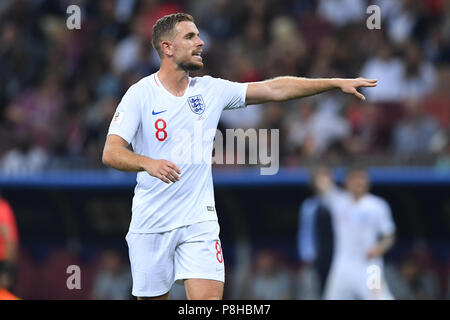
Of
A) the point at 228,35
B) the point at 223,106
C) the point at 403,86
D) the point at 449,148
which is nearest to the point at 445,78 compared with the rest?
the point at 403,86

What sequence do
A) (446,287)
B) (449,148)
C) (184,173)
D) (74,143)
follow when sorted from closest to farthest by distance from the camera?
1. (184,173)
2. (449,148)
3. (446,287)
4. (74,143)

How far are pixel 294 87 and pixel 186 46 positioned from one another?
77 centimetres

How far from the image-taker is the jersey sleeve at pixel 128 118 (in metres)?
6.48

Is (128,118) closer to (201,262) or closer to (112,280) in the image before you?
(201,262)

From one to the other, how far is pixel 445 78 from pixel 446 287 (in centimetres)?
249

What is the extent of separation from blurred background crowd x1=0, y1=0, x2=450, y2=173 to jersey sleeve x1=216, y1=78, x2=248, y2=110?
4792 mm

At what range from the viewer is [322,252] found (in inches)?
448

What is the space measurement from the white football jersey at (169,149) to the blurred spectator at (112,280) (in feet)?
21.5

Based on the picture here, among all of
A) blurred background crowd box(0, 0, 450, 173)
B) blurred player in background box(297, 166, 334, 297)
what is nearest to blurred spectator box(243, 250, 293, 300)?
blurred player in background box(297, 166, 334, 297)

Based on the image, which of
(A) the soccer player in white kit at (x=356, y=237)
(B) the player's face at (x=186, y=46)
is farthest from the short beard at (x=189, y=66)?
(A) the soccer player in white kit at (x=356, y=237)

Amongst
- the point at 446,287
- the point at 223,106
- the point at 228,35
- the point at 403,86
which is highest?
the point at 228,35

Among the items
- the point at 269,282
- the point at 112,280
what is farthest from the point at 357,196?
the point at 112,280

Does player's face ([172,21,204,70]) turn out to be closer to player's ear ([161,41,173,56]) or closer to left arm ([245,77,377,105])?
player's ear ([161,41,173,56])
